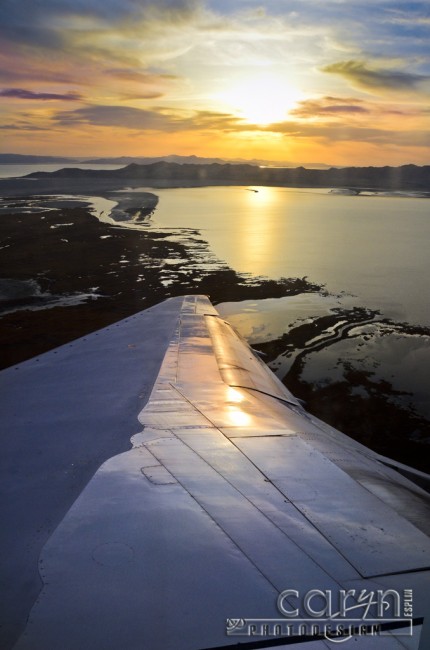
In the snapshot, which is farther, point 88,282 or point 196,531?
point 88,282

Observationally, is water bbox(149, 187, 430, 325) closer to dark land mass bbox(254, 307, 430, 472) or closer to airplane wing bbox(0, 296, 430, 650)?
dark land mass bbox(254, 307, 430, 472)

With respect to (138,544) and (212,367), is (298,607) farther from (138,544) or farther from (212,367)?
(212,367)

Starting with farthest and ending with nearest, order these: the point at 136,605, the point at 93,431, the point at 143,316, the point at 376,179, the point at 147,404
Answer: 1. the point at 376,179
2. the point at 143,316
3. the point at 147,404
4. the point at 93,431
5. the point at 136,605

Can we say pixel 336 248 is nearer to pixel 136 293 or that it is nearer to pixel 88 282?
pixel 136 293

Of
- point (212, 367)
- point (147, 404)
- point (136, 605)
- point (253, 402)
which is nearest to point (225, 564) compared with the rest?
point (136, 605)
